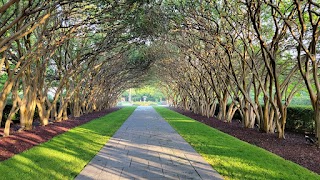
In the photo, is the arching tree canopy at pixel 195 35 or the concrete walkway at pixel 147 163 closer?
the concrete walkway at pixel 147 163

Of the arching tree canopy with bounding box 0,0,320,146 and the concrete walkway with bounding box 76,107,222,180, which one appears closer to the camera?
the concrete walkway with bounding box 76,107,222,180

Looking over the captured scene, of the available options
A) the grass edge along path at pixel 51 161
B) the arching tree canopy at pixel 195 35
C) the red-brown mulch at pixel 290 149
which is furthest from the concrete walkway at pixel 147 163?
the arching tree canopy at pixel 195 35

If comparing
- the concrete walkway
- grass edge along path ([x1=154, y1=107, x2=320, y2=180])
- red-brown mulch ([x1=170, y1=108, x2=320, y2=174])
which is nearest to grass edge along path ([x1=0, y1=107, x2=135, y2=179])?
the concrete walkway

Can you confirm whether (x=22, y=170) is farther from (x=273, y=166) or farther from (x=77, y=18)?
(x=77, y=18)

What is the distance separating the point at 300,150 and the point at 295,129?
8.00m

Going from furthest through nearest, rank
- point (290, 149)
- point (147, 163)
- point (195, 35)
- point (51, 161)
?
1. point (195, 35)
2. point (290, 149)
3. point (147, 163)
4. point (51, 161)

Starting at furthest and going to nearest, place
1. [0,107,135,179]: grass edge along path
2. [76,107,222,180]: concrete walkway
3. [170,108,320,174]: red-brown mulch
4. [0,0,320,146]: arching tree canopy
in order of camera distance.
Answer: [0,0,320,146]: arching tree canopy → [170,108,320,174]: red-brown mulch → [76,107,222,180]: concrete walkway → [0,107,135,179]: grass edge along path

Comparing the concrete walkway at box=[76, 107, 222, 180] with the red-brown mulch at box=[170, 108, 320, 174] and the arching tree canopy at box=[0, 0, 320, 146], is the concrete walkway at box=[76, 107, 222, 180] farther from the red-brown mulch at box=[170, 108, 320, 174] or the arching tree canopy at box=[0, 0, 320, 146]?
the arching tree canopy at box=[0, 0, 320, 146]

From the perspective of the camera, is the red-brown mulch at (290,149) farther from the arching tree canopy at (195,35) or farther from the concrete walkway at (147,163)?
the concrete walkway at (147,163)

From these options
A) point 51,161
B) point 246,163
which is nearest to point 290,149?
point 246,163

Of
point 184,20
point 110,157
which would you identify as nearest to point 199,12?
point 184,20

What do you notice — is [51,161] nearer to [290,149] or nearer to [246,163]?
[246,163]

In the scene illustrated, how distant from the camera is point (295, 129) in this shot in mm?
16484

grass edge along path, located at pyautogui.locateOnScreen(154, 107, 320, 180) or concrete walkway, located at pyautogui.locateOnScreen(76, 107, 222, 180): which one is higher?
grass edge along path, located at pyautogui.locateOnScreen(154, 107, 320, 180)
